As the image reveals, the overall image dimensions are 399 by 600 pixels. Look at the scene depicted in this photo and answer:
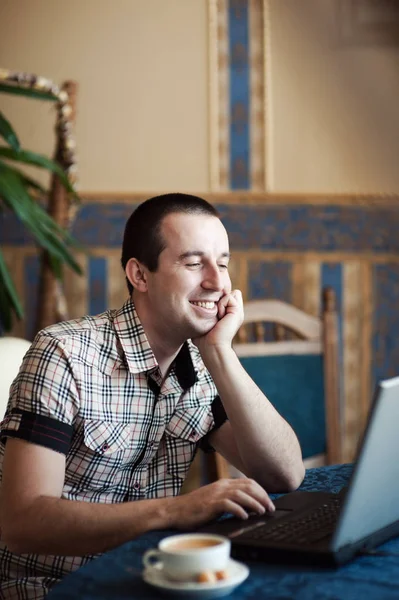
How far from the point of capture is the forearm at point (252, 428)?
1563 mm

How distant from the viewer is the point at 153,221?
66.7 inches

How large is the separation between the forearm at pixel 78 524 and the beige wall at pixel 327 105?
86.6 inches

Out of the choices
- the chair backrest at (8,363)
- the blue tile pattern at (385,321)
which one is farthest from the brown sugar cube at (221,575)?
the blue tile pattern at (385,321)

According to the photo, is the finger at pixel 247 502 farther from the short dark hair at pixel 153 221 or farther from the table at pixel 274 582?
the short dark hair at pixel 153 221

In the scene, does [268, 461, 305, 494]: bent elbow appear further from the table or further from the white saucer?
the white saucer

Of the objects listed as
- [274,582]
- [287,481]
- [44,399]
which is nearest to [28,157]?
[44,399]

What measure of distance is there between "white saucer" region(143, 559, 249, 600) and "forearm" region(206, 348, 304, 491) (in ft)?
2.06

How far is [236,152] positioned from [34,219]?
110cm

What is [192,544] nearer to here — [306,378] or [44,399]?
[44,399]

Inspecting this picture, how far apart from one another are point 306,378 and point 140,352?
4.15 ft

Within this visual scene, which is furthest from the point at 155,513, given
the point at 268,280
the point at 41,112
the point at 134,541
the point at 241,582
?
the point at 41,112

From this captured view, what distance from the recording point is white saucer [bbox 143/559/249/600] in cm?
89

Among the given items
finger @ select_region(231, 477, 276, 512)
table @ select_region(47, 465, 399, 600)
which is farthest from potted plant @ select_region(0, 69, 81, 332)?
table @ select_region(47, 465, 399, 600)

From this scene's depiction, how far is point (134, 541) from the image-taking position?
114cm
